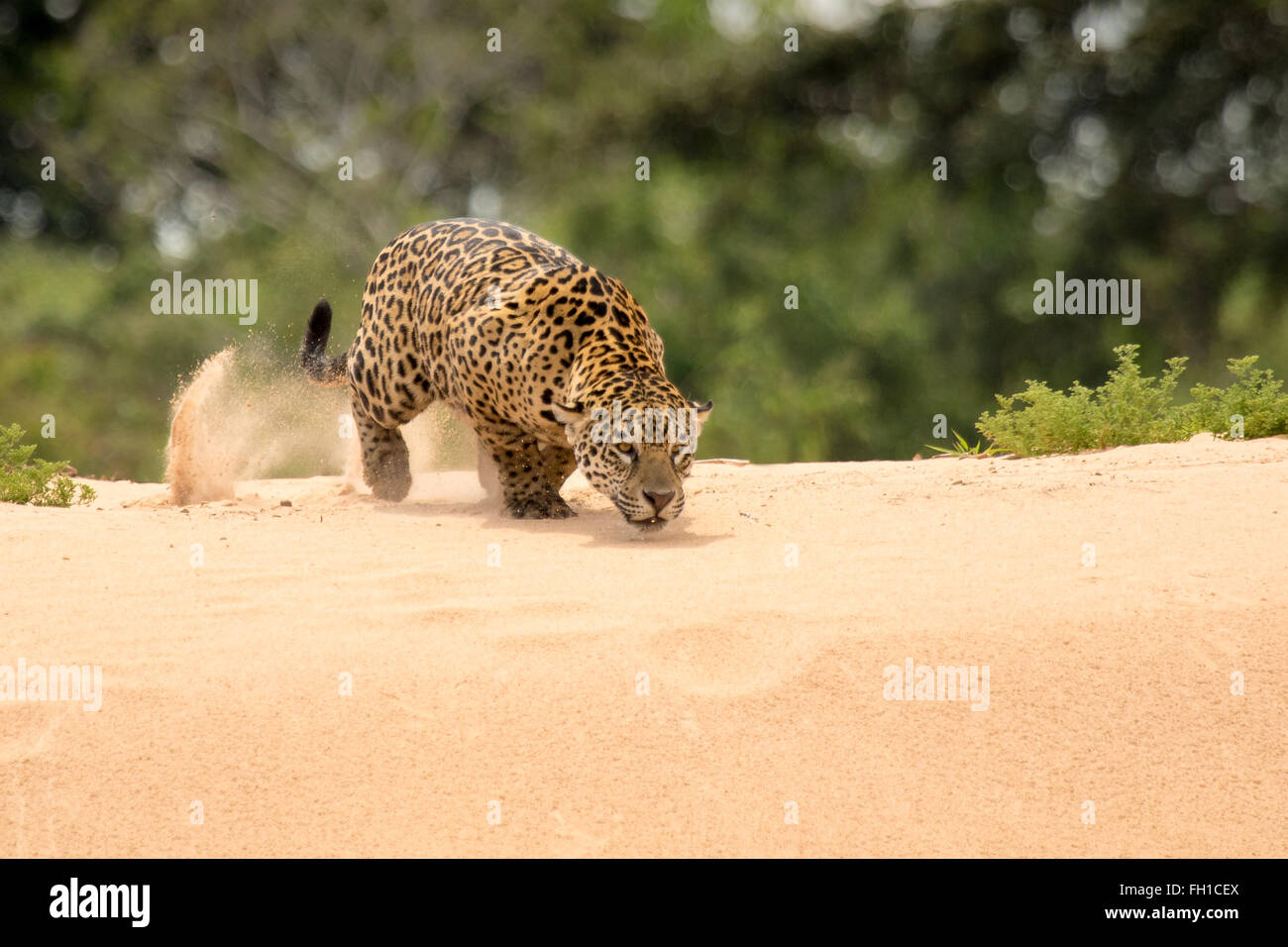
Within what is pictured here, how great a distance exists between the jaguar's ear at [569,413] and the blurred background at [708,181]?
32.0 feet

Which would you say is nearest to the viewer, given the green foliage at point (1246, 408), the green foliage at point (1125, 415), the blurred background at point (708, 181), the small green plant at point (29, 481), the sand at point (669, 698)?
the sand at point (669, 698)

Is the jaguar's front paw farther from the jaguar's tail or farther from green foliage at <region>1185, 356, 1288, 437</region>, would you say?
green foliage at <region>1185, 356, 1288, 437</region>

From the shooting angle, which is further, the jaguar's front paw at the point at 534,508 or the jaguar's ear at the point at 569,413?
the jaguar's front paw at the point at 534,508

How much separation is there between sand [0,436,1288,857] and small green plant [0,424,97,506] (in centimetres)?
218

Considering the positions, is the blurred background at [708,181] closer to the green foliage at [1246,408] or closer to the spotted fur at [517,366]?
the green foliage at [1246,408]

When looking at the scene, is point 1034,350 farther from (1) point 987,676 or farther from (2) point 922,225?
(1) point 987,676

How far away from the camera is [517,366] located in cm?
655

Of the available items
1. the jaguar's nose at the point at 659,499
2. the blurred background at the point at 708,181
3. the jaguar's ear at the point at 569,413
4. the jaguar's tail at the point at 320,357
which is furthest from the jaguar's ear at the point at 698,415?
the blurred background at the point at 708,181

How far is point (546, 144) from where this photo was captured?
2167 centimetres

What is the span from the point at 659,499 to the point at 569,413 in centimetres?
69

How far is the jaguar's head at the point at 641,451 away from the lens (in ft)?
19.2

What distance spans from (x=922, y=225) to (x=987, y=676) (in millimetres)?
14153

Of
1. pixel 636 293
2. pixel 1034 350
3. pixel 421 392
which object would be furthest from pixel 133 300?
pixel 421 392

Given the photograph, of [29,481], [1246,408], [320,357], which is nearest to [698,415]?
[320,357]
